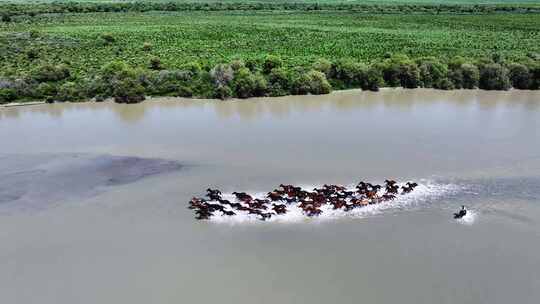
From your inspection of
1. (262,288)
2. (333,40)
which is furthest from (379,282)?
(333,40)

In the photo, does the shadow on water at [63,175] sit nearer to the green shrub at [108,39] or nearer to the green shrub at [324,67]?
the green shrub at [324,67]

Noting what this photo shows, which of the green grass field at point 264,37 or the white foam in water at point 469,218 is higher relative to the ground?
the green grass field at point 264,37

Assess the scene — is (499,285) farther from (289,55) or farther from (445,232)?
(289,55)

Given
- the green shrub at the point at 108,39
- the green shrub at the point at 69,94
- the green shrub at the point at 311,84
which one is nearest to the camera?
the green shrub at the point at 69,94

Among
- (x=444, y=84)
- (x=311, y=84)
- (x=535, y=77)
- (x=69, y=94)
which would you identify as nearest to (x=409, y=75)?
(x=444, y=84)

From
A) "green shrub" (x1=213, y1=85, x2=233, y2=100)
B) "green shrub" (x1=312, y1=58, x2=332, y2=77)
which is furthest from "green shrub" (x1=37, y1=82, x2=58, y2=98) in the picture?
"green shrub" (x1=312, y1=58, x2=332, y2=77)

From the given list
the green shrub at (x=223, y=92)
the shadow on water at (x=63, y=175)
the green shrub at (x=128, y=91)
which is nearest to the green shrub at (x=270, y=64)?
the green shrub at (x=223, y=92)
